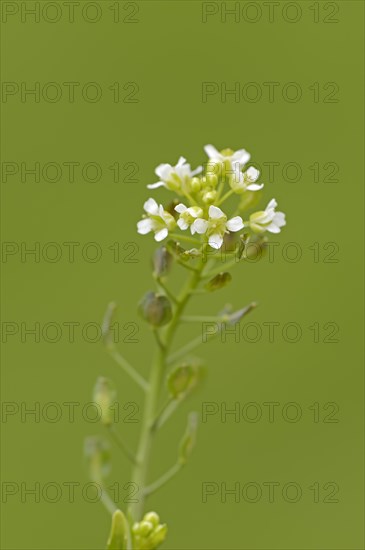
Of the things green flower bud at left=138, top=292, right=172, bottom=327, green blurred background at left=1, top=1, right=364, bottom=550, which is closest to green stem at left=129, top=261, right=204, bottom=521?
green flower bud at left=138, top=292, right=172, bottom=327

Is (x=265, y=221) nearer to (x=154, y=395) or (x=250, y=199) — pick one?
(x=250, y=199)

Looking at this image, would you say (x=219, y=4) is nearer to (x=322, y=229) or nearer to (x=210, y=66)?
(x=210, y=66)

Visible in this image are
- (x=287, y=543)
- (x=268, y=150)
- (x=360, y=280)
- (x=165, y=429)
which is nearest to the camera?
(x=287, y=543)

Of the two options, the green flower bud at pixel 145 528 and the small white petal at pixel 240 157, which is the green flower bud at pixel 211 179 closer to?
the small white petal at pixel 240 157

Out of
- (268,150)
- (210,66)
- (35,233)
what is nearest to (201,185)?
(35,233)

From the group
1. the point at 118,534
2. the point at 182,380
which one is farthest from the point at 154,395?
the point at 118,534

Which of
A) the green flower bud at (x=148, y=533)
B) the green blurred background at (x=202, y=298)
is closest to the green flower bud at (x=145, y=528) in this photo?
the green flower bud at (x=148, y=533)

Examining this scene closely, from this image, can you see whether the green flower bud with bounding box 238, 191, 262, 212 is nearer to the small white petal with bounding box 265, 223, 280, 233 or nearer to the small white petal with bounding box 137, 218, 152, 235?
the small white petal with bounding box 265, 223, 280, 233
